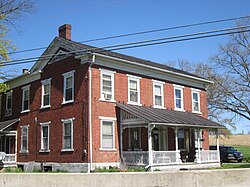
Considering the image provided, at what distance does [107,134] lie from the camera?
79.3ft

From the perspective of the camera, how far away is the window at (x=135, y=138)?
26.1 metres

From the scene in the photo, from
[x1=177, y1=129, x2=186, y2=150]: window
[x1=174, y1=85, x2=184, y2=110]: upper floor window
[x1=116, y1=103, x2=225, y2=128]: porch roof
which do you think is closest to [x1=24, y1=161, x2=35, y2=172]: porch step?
[x1=116, y1=103, x2=225, y2=128]: porch roof

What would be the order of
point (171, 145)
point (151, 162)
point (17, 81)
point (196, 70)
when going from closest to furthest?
point (151, 162)
point (171, 145)
point (17, 81)
point (196, 70)

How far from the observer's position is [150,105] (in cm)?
2742

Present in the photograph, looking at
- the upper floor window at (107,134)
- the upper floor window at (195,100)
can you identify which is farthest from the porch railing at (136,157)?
the upper floor window at (195,100)

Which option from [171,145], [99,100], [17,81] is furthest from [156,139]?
[17,81]

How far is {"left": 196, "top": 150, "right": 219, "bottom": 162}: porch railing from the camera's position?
27.3 meters

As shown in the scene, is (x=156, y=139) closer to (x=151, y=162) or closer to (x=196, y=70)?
(x=151, y=162)

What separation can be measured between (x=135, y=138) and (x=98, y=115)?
422cm

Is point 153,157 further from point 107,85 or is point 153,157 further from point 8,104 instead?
point 8,104

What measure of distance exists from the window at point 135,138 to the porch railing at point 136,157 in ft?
6.09

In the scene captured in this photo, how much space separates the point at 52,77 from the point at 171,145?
36.6ft

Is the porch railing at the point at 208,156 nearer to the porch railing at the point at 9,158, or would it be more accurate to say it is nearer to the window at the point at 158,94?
the window at the point at 158,94

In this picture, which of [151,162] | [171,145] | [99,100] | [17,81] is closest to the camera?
[151,162]
